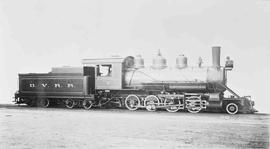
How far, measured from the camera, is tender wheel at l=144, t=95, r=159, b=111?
1195 centimetres

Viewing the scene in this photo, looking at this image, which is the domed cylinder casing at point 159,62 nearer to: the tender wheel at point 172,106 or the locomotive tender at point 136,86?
the locomotive tender at point 136,86

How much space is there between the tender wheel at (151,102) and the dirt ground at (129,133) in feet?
7.85

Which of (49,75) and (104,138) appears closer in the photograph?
(104,138)

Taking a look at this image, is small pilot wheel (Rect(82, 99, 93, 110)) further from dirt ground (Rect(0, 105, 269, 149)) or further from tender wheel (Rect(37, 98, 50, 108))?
dirt ground (Rect(0, 105, 269, 149))

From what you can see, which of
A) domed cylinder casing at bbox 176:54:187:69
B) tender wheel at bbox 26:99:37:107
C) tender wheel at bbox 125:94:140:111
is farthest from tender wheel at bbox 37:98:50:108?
domed cylinder casing at bbox 176:54:187:69

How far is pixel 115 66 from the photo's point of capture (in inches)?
498

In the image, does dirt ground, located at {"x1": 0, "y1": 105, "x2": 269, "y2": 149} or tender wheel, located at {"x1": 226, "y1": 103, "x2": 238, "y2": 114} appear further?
tender wheel, located at {"x1": 226, "y1": 103, "x2": 238, "y2": 114}

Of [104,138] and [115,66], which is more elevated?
[115,66]

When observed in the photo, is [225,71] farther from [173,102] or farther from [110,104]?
[110,104]

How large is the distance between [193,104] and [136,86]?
6.71ft

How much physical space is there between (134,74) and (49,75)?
3227mm

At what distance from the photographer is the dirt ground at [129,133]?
6426 mm

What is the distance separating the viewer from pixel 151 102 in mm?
12000

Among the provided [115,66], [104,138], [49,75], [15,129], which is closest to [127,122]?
[104,138]
